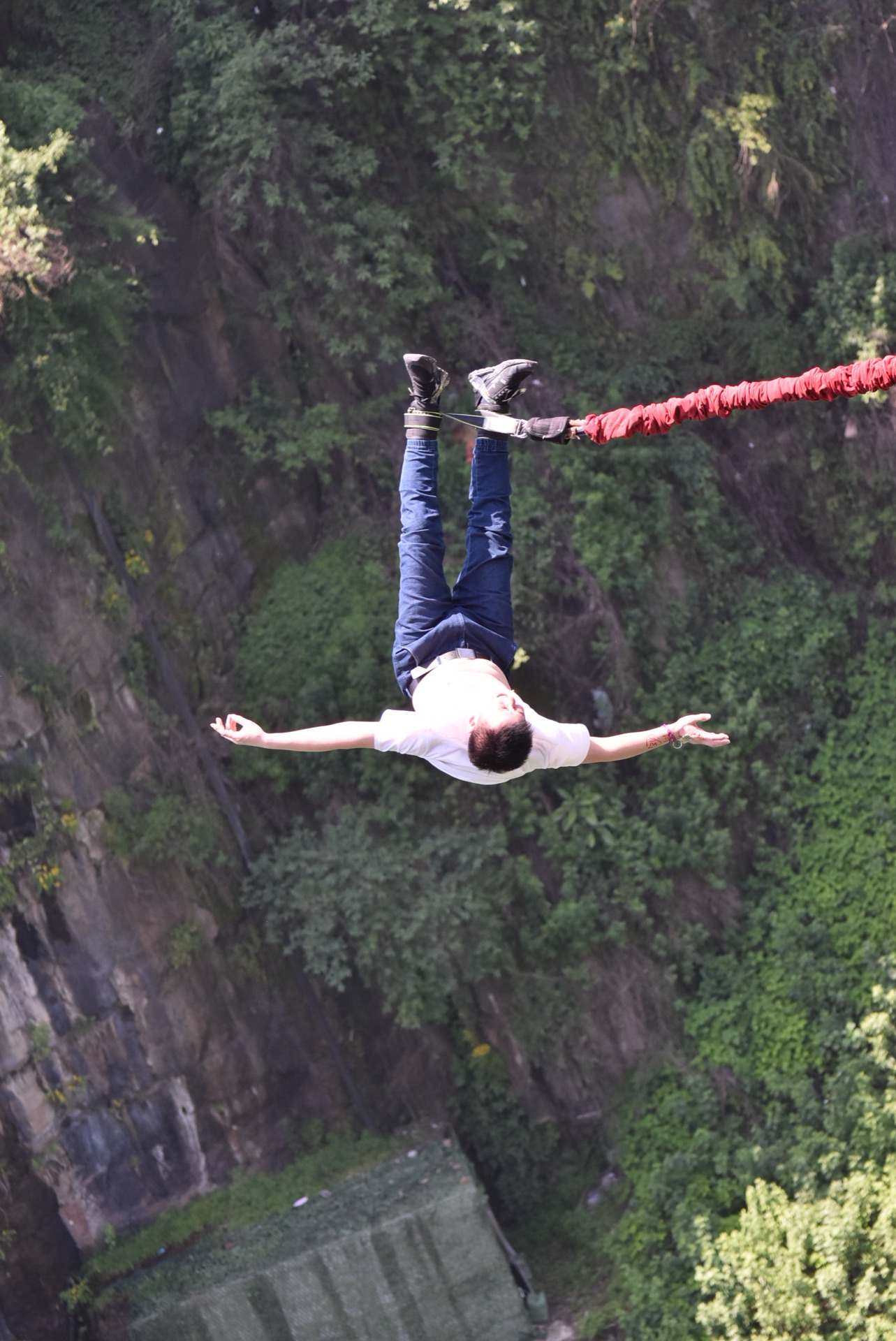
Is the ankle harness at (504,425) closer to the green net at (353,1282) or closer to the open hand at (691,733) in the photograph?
the open hand at (691,733)

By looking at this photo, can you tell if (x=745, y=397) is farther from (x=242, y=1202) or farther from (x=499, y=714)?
(x=242, y=1202)

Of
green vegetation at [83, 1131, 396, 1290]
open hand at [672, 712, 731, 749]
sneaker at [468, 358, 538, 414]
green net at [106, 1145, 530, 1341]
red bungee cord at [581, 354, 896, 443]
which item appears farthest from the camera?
green vegetation at [83, 1131, 396, 1290]

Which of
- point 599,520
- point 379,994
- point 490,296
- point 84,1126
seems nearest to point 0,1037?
point 84,1126

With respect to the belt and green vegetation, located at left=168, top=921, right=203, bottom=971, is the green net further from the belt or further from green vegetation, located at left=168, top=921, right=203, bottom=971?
the belt

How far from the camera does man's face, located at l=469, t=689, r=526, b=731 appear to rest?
16.7 feet

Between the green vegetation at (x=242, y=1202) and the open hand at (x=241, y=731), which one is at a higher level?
the open hand at (x=241, y=731)

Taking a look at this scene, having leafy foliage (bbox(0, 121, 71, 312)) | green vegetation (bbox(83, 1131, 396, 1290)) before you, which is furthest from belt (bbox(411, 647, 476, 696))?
green vegetation (bbox(83, 1131, 396, 1290))

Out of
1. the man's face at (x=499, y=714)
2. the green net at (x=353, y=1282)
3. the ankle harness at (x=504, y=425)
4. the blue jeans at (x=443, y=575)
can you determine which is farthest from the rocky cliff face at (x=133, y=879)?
the man's face at (x=499, y=714)

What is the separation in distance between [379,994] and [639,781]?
310 centimetres

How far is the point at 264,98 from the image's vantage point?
10734 mm

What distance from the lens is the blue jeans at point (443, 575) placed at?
5.69 meters

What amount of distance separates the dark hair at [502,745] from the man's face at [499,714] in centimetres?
1

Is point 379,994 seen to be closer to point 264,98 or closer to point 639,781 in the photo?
point 639,781

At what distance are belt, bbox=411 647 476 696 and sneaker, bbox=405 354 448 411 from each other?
1.05m
